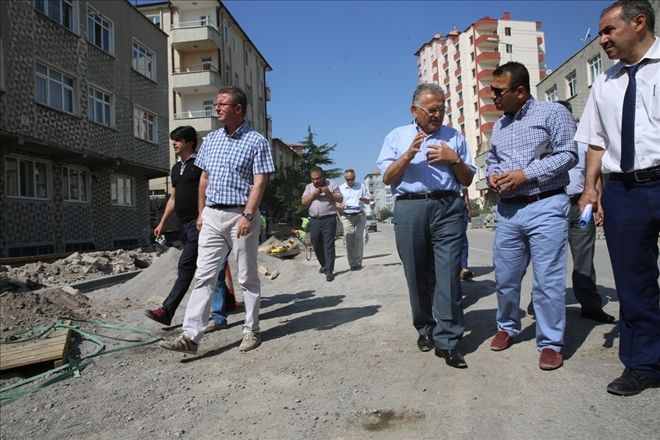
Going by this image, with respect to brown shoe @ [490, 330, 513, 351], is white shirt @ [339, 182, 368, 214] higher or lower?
higher

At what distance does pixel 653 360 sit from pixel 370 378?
171 centimetres

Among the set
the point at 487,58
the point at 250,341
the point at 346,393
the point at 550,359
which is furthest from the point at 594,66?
the point at 487,58

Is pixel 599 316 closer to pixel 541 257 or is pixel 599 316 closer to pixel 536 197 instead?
pixel 541 257

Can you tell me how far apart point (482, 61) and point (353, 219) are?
6308 cm

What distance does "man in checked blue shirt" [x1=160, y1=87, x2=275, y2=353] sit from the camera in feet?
14.3

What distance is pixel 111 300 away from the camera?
280 inches

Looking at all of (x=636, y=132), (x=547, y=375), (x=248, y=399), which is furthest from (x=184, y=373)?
(x=636, y=132)

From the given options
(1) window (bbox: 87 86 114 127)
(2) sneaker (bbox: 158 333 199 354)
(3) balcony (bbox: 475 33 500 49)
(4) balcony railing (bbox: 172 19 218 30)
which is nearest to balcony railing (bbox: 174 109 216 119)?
(4) balcony railing (bbox: 172 19 218 30)

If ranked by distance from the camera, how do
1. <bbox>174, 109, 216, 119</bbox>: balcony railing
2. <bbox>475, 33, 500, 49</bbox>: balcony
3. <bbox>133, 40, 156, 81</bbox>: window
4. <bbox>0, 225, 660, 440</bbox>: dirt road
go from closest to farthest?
<bbox>0, 225, 660, 440</bbox>: dirt road, <bbox>133, 40, 156, 81</bbox>: window, <bbox>174, 109, 216, 119</bbox>: balcony railing, <bbox>475, 33, 500, 49</bbox>: balcony

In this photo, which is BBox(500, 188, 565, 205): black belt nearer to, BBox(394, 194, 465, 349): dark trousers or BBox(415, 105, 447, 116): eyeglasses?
BBox(394, 194, 465, 349): dark trousers

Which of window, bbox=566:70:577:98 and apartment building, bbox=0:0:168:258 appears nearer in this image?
apartment building, bbox=0:0:168:258

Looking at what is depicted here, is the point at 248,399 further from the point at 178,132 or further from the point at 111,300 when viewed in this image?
the point at 111,300

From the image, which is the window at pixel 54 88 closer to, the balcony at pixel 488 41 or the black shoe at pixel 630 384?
the black shoe at pixel 630 384

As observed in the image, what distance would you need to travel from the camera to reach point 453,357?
139 inches
